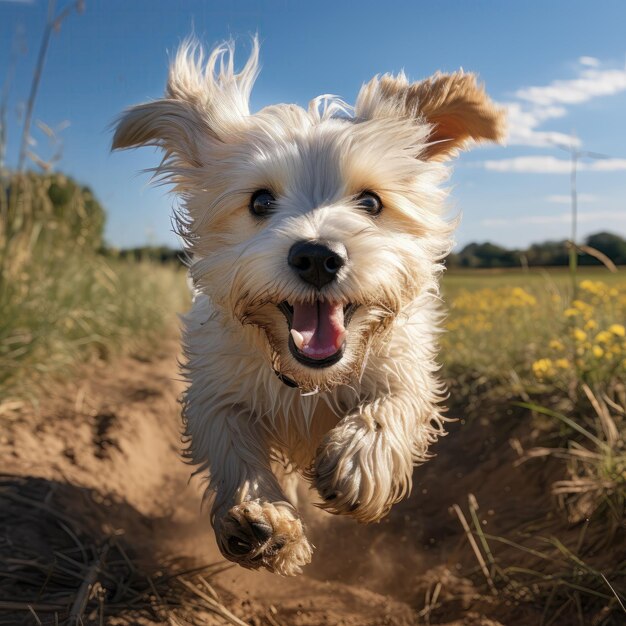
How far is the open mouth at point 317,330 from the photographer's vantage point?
2.71m

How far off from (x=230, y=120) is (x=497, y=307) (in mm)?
4654

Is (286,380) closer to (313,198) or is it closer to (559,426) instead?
(313,198)

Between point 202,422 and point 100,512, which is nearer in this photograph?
point 202,422

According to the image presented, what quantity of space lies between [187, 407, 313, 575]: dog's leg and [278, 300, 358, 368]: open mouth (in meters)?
0.50

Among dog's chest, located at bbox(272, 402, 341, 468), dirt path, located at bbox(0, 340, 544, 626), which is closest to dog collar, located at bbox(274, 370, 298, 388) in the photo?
dog's chest, located at bbox(272, 402, 341, 468)

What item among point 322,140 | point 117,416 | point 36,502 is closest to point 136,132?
point 322,140

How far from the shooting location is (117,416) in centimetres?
521

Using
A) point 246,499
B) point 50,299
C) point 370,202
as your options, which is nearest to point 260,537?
point 246,499

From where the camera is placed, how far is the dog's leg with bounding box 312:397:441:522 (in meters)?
2.76

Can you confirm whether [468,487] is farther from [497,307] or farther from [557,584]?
[497,307]

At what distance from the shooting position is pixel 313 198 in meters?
2.83

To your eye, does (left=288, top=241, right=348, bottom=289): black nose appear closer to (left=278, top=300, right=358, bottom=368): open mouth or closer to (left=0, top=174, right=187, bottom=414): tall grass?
(left=278, top=300, right=358, bottom=368): open mouth

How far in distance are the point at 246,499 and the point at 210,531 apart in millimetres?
1951

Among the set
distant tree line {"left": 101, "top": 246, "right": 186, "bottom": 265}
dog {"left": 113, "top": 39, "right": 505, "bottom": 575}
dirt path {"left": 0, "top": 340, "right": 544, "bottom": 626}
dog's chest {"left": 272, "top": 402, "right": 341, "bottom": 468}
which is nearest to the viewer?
dog {"left": 113, "top": 39, "right": 505, "bottom": 575}
